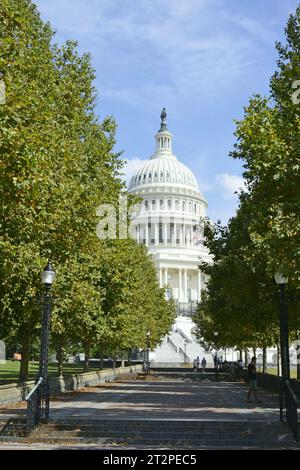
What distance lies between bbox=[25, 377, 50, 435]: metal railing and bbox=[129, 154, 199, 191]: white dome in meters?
149

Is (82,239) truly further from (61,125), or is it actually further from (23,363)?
(23,363)

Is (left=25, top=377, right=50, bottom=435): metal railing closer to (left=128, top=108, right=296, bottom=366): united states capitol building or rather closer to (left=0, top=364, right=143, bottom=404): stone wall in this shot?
(left=0, top=364, right=143, bottom=404): stone wall

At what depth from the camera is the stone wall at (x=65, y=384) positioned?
24.3m

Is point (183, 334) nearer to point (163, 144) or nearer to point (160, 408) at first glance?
point (160, 408)

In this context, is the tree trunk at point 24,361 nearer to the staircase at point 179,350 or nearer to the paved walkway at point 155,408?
the paved walkway at point 155,408

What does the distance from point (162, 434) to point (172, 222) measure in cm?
14441

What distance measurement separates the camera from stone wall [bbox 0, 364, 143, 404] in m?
24.3

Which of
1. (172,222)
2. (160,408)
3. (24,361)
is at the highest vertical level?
(172,222)

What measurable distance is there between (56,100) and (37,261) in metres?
8.16

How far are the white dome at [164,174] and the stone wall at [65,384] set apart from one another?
115m

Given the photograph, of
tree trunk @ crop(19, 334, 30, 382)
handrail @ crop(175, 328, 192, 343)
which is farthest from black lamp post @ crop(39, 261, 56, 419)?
handrail @ crop(175, 328, 192, 343)

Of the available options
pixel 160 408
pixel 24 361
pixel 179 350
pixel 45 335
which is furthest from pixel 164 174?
pixel 45 335

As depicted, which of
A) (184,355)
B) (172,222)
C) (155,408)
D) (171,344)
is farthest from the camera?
(172,222)

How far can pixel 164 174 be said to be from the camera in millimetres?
170375
